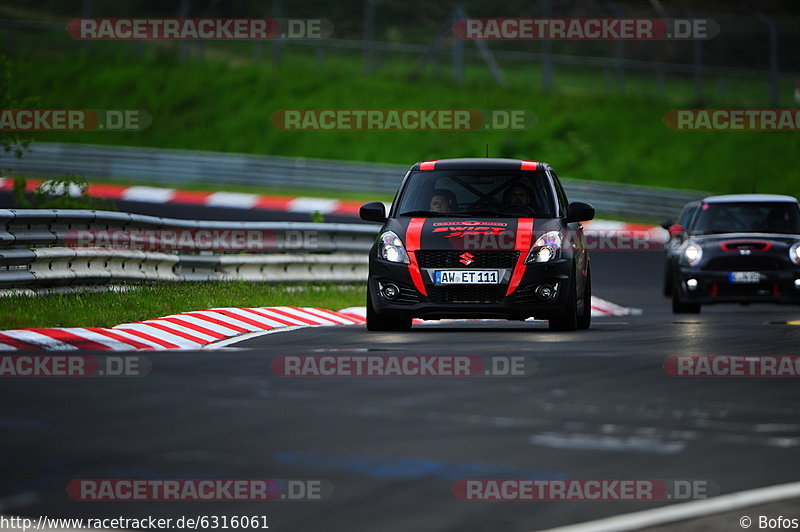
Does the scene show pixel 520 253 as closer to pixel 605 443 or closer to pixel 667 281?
pixel 605 443

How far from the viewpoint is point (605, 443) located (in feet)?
25.9

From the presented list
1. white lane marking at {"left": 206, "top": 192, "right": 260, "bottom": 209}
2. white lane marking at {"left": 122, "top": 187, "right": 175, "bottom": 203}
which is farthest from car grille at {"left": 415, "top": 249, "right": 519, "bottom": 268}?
white lane marking at {"left": 122, "top": 187, "right": 175, "bottom": 203}

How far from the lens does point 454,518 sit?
6207mm

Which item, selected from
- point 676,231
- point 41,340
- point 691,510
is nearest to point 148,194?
point 676,231

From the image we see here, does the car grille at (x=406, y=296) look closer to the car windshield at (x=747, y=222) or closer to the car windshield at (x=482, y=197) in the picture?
the car windshield at (x=482, y=197)

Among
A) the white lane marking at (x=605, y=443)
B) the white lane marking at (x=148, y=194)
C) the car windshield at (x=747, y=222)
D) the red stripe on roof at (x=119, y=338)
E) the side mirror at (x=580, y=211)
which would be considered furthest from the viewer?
Result: the white lane marking at (x=148, y=194)

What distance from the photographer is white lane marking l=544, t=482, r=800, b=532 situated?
6121 mm

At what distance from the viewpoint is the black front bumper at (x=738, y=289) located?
18.2 metres

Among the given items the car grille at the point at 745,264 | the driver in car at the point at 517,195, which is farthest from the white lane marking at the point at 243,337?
the car grille at the point at 745,264

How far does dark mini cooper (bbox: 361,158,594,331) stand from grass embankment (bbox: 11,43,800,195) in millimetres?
25133

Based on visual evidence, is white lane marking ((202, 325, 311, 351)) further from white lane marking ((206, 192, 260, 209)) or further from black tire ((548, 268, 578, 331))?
white lane marking ((206, 192, 260, 209))

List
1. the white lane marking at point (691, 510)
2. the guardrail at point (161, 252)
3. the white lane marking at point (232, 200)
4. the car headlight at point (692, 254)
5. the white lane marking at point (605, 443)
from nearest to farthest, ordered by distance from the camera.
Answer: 1. the white lane marking at point (691, 510)
2. the white lane marking at point (605, 443)
3. the guardrail at point (161, 252)
4. the car headlight at point (692, 254)
5. the white lane marking at point (232, 200)

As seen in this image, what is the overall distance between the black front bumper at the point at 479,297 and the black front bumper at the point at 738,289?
189 inches

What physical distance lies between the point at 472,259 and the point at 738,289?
18.3 feet
